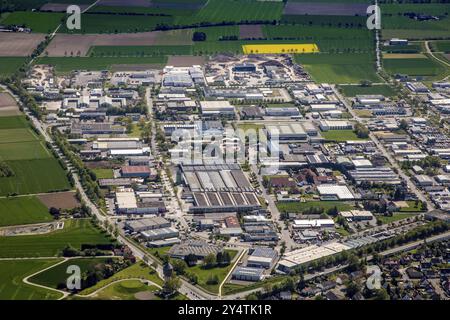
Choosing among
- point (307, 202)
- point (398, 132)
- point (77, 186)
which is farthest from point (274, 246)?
point (398, 132)

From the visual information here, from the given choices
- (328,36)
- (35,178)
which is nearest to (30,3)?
(328,36)

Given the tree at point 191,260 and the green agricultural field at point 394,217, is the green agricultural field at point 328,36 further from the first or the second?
the tree at point 191,260

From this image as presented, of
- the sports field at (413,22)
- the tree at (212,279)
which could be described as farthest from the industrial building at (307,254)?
the sports field at (413,22)

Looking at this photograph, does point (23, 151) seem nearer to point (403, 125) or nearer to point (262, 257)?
point (262, 257)

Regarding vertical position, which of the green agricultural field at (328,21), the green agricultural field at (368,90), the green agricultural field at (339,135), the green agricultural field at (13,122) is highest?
the green agricultural field at (328,21)

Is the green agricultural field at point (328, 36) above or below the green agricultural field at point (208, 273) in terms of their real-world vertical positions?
below

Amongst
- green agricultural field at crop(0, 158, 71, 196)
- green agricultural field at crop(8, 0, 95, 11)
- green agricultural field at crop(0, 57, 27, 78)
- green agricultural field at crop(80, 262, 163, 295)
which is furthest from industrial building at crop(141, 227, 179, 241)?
green agricultural field at crop(8, 0, 95, 11)
